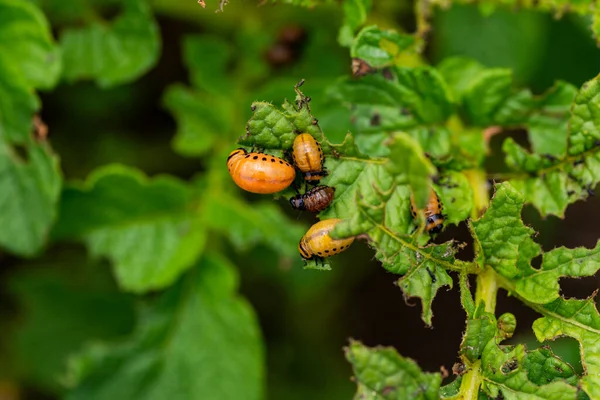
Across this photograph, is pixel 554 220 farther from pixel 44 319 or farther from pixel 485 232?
pixel 44 319

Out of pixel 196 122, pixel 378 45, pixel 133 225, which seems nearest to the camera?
pixel 378 45

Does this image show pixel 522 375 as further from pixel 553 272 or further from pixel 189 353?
pixel 189 353

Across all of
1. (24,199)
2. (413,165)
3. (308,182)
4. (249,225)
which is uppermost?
(413,165)

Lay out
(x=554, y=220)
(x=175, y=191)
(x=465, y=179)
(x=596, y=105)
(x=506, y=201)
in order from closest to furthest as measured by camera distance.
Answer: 1. (x=506, y=201)
2. (x=596, y=105)
3. (x=465, y=179)
4. (x=175, y=191)
5. (x=554, y=220)

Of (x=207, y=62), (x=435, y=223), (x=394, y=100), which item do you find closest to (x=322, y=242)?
(x=435, y=223)

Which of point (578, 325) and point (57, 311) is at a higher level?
point (578, 325)

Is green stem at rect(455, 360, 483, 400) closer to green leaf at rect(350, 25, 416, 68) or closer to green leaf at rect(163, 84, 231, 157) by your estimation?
green leaf at rect(350, 25, 416, 68)

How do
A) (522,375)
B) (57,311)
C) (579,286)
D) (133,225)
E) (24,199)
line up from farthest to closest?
(57,311) < (579,286) < (133,225) < (24,199) < (522,375)

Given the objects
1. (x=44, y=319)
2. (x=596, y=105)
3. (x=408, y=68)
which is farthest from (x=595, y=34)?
(x=44, y=319)
